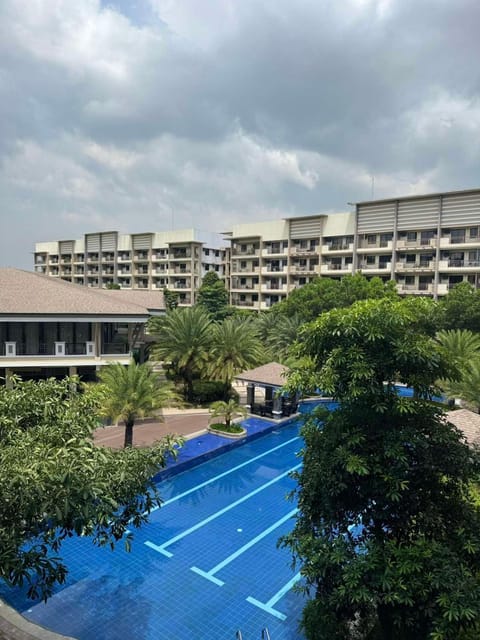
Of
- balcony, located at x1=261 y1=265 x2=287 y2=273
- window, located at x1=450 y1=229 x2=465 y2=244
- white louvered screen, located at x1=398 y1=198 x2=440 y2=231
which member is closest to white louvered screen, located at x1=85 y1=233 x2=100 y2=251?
balcony, located at x1=261 y1=265 x2=287 y2=273

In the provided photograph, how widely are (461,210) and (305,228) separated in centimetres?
1652

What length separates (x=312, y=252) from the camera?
159ft

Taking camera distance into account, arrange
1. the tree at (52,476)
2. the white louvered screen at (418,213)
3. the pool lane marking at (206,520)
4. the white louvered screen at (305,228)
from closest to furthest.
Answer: the tree at (52,476)
the pool lane marking at (206,520)
the white louvered screen at (418,213)
the white louvered screen at (305,228)

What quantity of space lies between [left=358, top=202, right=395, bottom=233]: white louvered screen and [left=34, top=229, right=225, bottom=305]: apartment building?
963 inches

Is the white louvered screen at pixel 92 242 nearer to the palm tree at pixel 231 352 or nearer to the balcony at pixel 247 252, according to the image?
the balcony at pixel 247 252

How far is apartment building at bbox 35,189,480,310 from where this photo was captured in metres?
38.8

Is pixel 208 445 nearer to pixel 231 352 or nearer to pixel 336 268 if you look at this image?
pixel 231 352

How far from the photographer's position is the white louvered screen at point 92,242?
7142 centimetres

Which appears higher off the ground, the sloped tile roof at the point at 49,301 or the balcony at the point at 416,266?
the balcony at the point at 416,266

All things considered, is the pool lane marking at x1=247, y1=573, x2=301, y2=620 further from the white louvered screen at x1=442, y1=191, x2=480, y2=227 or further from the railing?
the white louvered screen at x1=442, y1=191, x2=480, y2=227

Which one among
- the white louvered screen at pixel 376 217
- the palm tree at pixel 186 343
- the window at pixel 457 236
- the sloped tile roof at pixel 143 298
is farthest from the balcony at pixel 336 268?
the palm tree at pixel 186 343

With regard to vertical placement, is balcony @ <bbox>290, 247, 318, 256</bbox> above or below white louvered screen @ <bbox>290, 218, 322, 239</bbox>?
below

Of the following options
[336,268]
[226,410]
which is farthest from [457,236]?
[226,410]

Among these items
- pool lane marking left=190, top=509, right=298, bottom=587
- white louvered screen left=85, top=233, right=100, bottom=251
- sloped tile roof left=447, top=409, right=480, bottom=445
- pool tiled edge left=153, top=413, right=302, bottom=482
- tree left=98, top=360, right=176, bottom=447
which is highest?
white louvered screen left=85, top=233, right=100, bottom=251
